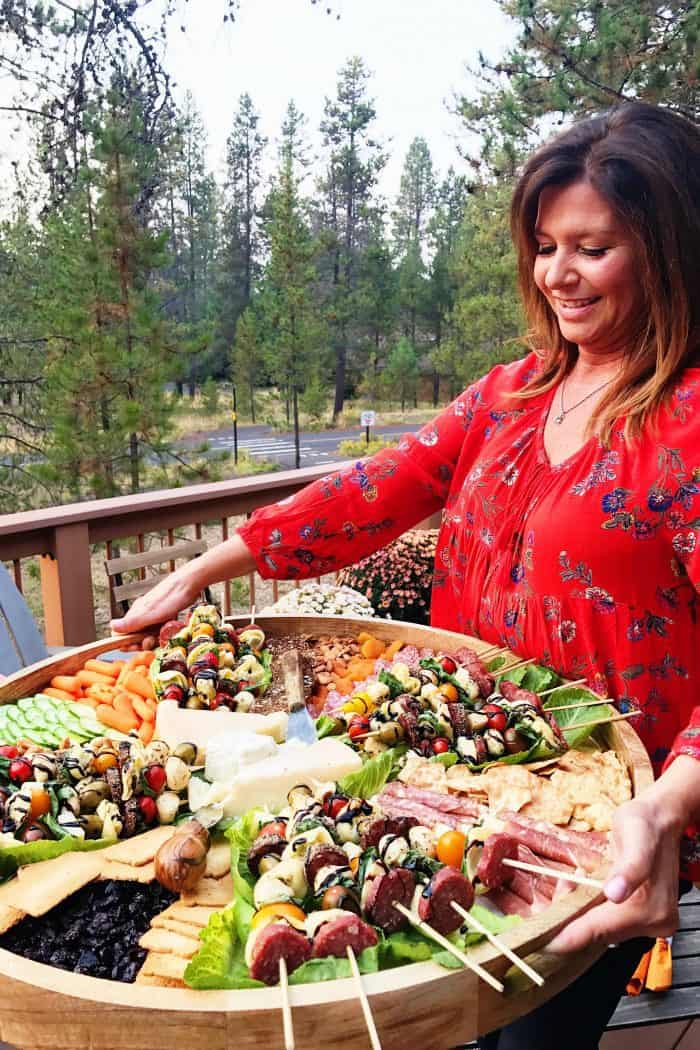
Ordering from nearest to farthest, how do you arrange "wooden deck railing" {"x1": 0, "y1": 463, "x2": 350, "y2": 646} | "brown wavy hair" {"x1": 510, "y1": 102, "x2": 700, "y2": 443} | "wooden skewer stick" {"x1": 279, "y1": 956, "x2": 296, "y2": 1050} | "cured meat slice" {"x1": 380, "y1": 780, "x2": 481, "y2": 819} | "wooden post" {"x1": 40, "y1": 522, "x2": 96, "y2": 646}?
"wooden skewer stick" {"x1": 279, "y1": 956, "x2": 296, "y2": 1050} < "cured meat slice" {"x1": 380, "y1": 780, "x2": 481, "y2": 819} < "brown wavy hair" {"x1": 510, "y1": 102, "x2": 700, "y2": 443} < "wooden deck railing" {"x1": 0, "y1": 463, "x2": 350, "y2": 646} < "wooden post" {"x1": 40, "y1": 522, "x2": 96, "y2": 646}

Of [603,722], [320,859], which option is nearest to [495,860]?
[320,859]

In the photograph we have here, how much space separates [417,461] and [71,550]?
2230mm

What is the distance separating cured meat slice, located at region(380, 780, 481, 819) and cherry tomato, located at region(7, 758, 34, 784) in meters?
0.50

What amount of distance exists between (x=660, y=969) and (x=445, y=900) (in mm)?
1534

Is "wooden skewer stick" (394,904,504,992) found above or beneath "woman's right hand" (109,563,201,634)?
beneath

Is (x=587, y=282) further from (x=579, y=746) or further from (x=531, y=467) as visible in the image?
(x=579, y=746)

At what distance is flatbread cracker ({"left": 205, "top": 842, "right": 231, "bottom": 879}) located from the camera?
103cm

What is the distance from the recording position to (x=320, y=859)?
0.96 meters

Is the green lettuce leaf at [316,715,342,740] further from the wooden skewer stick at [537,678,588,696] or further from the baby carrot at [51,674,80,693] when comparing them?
the baby carrot at [51,674,80,693]

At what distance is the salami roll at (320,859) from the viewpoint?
0.95 meters

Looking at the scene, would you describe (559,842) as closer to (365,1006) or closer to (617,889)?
(617,889)

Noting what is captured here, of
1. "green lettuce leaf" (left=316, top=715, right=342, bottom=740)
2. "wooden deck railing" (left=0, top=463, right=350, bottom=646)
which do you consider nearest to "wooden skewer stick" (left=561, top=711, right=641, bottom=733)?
"green lettuce leaf" (left=316, top=715, right=342, bottom=740)

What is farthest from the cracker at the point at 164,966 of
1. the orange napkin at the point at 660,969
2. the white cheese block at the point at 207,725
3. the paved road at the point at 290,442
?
the paved road at the point at 290,442

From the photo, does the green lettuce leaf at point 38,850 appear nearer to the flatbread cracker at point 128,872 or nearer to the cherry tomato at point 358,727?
the flatbread cracker at point 128,872
